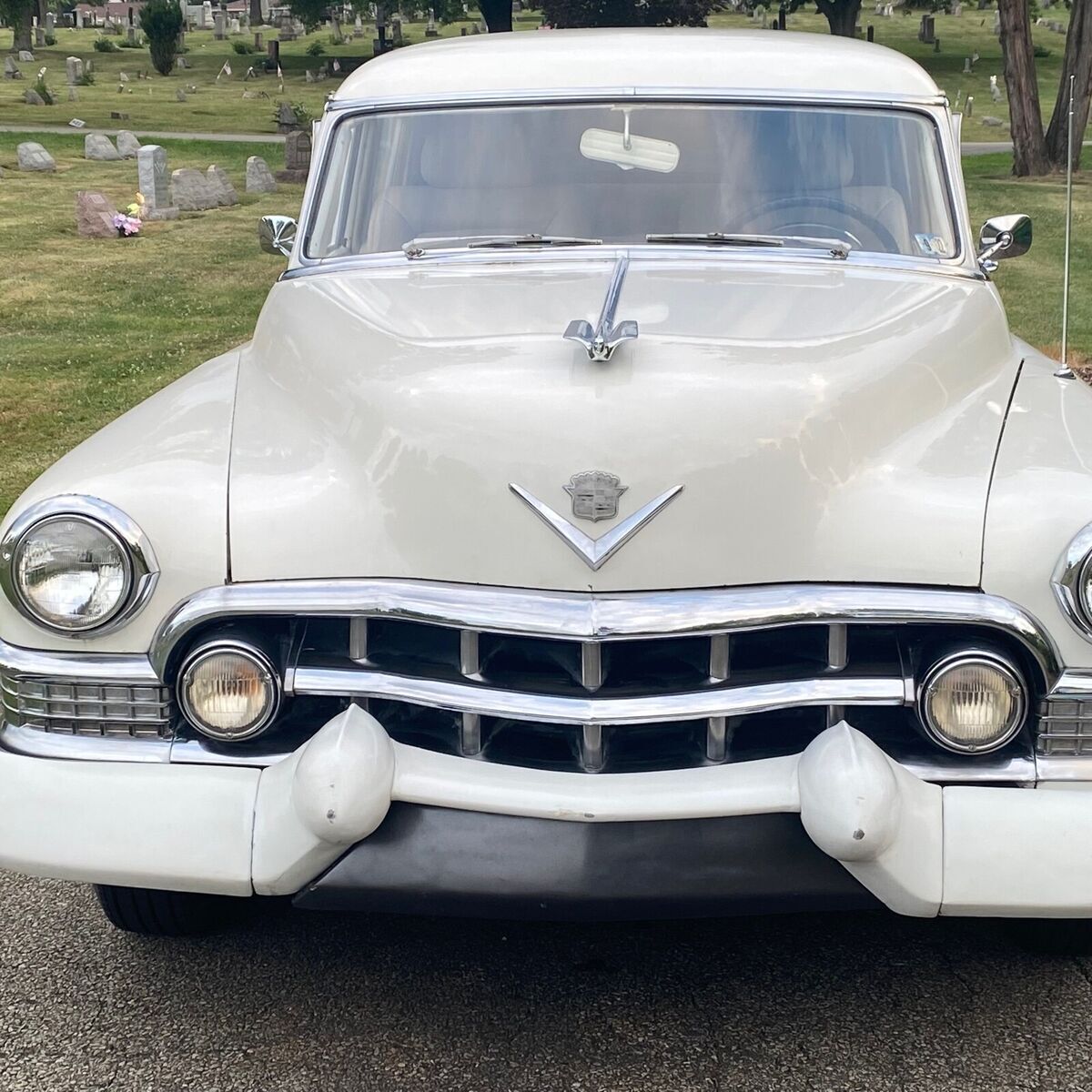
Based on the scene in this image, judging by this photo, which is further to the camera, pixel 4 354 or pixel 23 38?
pixel 23 38

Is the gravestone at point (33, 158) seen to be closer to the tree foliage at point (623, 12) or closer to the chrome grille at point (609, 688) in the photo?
the tree foliage at point (623, 12)

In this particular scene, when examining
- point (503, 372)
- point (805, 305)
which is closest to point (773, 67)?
point (805, 305)

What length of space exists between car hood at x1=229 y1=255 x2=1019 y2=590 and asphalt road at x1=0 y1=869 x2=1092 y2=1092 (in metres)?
0.90

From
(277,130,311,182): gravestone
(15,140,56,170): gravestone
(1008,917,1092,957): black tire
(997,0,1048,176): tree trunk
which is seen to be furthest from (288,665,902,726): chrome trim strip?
(997,0,1048,176): tree trunk

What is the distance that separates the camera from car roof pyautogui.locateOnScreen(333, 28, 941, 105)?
371 centimetres

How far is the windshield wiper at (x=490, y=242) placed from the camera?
11.3ft

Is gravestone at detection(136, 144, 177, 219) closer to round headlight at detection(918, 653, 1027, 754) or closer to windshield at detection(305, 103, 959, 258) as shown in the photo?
windshield at detection(305, 103, 959, 258)

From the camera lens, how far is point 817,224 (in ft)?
11.5

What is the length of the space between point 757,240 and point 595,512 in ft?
4.29

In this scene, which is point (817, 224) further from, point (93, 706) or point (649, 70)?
point (93, 706)

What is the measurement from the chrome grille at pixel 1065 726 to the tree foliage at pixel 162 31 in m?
44.4

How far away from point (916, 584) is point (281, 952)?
154cm

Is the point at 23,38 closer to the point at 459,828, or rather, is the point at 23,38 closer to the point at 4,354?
the point at 4,354

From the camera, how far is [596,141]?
3666 millimetres
